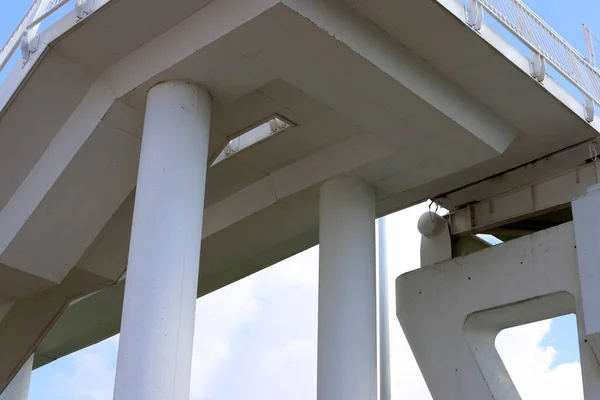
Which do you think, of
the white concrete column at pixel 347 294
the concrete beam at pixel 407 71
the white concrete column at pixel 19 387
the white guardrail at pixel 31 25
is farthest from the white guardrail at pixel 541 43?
the white concrete column at pixel 19 387

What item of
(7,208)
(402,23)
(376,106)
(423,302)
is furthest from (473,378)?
(7,208)

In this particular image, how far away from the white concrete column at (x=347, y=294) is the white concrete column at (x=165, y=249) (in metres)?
3.47

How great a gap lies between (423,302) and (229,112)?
5887 mm

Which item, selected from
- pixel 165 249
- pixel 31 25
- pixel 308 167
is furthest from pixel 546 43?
pixel 31 25

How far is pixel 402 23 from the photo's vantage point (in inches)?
511

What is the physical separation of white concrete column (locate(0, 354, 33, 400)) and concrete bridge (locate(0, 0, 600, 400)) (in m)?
5.73

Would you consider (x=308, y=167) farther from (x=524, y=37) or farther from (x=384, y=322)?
(x=384, y=322)

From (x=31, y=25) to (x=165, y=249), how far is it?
4562 mm

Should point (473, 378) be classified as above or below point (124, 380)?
above

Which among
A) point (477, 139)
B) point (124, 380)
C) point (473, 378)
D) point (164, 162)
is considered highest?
point (477, 139)

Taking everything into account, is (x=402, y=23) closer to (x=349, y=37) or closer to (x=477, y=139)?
(x=349, y=37)

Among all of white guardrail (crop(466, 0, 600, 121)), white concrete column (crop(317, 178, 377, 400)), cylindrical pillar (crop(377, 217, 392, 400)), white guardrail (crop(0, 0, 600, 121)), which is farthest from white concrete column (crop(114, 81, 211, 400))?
cylindrical pillar (crop(377, 217, 392, 400))

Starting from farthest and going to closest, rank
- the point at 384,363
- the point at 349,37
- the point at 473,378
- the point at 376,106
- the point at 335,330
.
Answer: the point at 384,363
the point at 473,378
the point at 335,330
the point at 376,106
the point at 349,37

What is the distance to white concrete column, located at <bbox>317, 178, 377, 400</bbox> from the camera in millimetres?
14562
